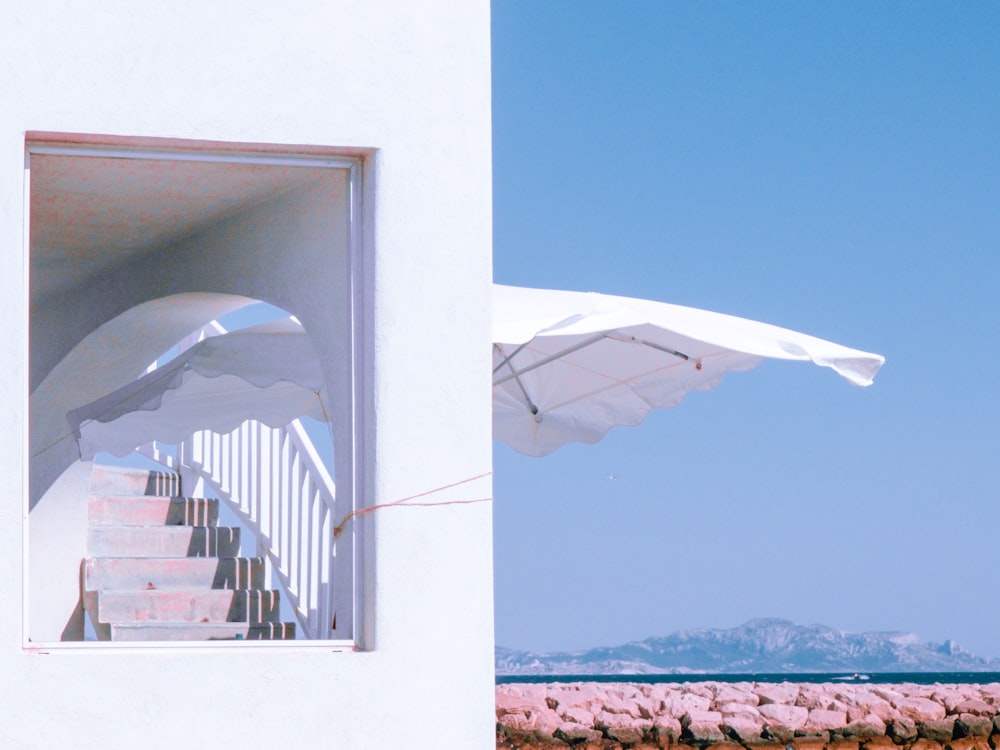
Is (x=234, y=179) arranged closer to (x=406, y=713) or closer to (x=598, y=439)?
(x=406, y=713)

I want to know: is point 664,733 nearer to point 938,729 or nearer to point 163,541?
point 938,729

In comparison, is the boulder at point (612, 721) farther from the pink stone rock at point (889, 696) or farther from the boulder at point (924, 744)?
the pink stone rock at point (889, 696)

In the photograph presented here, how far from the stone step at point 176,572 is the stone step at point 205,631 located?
476 millimetres

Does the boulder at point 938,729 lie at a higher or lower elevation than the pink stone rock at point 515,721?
lower

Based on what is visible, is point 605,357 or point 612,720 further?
point 612,720

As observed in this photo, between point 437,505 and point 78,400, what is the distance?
5362 millimetres

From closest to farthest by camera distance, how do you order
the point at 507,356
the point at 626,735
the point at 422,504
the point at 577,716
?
the point at 422,504
the point at 507,356
the point at 626,735
the point at 577,716

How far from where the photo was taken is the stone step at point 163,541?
1207 centimetres

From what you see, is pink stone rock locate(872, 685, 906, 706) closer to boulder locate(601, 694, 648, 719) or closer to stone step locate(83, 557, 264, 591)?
boulder locate(601, 694, 648, 719)

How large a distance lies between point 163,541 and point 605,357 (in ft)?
13.8

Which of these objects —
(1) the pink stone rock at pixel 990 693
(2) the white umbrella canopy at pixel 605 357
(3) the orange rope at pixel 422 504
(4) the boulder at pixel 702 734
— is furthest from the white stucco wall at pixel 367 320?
(1) the pink stone rock at pixel 990 693

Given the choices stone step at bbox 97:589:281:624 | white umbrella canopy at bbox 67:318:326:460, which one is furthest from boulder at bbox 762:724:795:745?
white umbrella canopy at bbox 67:318:326:460

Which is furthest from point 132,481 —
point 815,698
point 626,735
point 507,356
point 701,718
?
point 815,698

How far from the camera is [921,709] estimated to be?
44.3ft
